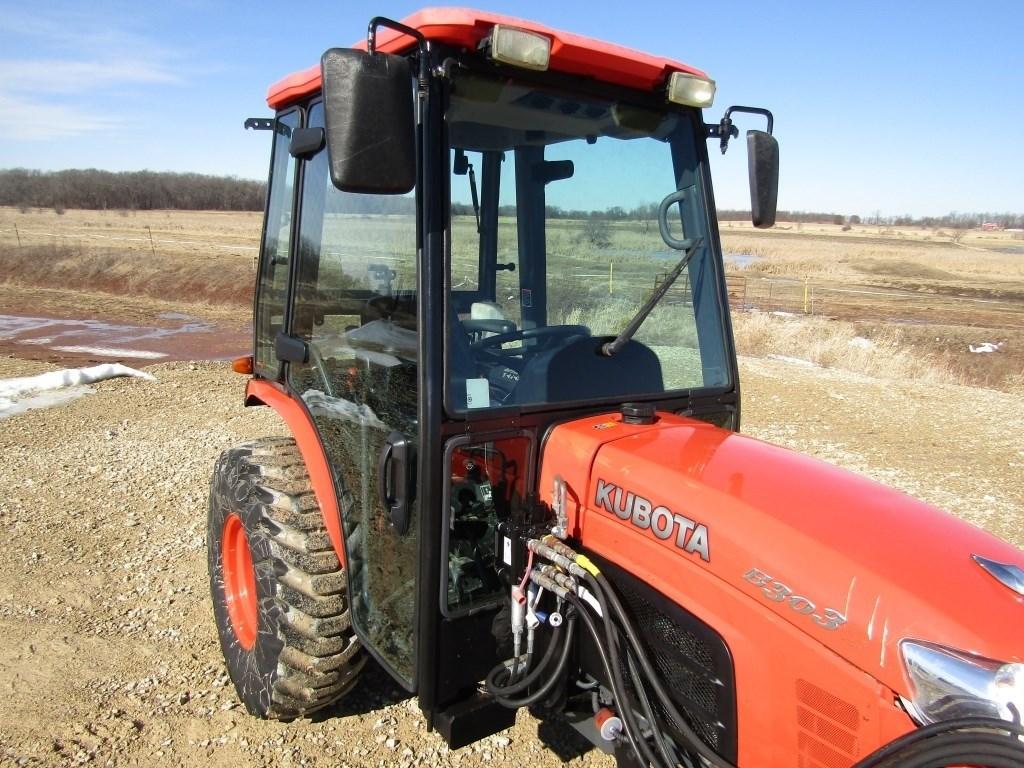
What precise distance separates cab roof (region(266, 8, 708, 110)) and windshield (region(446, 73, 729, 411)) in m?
0.11

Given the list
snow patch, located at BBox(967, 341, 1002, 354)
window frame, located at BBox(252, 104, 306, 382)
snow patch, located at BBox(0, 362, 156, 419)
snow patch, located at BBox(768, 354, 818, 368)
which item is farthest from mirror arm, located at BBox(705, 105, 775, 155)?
snow patch, located at BBox(967, 341, 1002, 354)

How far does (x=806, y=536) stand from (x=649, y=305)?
3.27ft

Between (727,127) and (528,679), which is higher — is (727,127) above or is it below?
above

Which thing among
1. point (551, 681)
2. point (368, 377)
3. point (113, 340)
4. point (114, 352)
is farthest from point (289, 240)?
point (113, 340)

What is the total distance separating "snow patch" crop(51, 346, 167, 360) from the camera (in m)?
11.2

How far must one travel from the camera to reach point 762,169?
2.61m

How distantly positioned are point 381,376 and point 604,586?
0.98 m

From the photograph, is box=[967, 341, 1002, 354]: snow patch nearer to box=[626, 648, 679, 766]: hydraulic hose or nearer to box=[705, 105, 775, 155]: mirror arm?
box=[705, 105, 775, 155]: mirror arm

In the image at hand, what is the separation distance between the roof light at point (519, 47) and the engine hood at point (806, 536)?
3.30 ft

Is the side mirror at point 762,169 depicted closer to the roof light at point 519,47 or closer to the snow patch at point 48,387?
the roof light at point 519,47

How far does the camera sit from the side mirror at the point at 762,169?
2588 millimetres

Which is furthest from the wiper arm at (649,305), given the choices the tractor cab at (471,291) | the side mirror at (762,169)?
the side mirror at (762,169)

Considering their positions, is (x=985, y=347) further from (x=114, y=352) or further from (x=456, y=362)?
(x=456, y=362)

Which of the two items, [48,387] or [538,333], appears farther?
[48,387]
